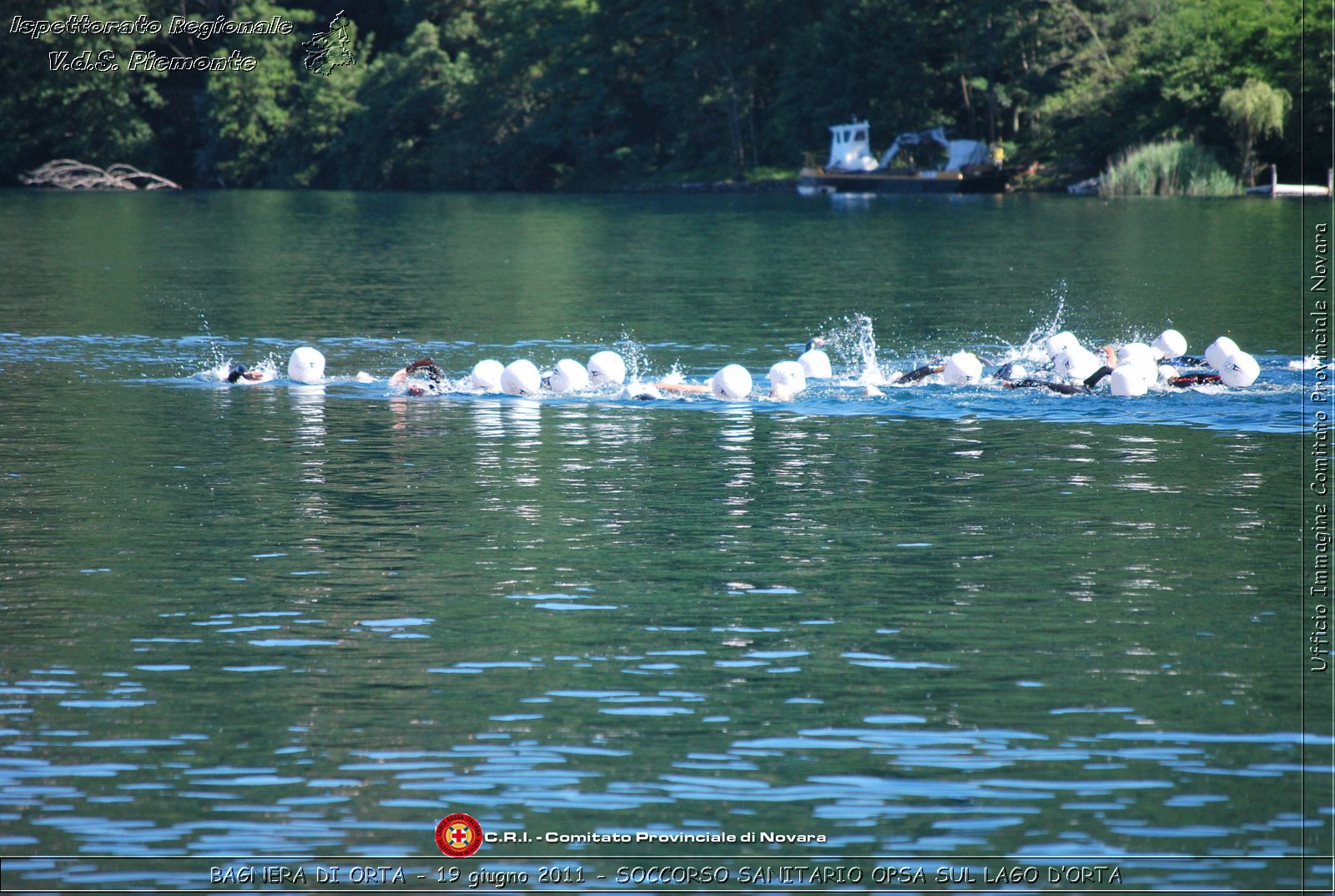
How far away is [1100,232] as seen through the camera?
61.6 metres

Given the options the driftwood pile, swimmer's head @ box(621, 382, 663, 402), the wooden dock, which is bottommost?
swimmer's head @ box(621, 382, 663, 402)

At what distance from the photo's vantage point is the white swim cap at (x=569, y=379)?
91.1ft

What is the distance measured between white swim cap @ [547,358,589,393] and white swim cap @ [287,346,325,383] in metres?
4.90

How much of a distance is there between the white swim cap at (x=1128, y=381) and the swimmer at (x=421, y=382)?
11882mm

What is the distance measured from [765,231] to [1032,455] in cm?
4895

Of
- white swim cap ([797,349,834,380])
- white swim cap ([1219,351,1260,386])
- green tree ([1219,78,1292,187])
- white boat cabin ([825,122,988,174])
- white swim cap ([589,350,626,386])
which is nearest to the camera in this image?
white swim cap ([1219,351,1260,386])

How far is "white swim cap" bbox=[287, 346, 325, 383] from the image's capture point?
2933 cm

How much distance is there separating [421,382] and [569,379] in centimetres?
274

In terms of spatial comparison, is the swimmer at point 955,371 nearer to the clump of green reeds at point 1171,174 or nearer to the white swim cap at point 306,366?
the white swim cap at point 306,366

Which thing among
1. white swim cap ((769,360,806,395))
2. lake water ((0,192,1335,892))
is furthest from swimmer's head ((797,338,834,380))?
white swim cap ((769,360,806,395))

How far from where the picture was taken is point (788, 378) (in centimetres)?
2683

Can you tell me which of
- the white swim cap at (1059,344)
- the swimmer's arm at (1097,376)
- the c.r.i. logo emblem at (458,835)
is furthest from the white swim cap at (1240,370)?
the c.r.i. logo emblem at (458,835)

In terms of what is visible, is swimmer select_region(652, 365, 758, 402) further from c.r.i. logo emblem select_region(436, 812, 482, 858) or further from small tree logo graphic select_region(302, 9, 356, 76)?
small tree logo graphic select_region(302, 9, 356, 76)

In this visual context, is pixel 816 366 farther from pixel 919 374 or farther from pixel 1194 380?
pixel 1194 380
